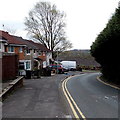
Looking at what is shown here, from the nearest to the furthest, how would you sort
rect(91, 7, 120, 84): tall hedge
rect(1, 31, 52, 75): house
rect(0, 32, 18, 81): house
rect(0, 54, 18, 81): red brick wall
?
rect(91, 7, 120, 84): tall hedge → rect(0, 32, 18, 81): house → rect(0, 54, 18, 81): red brick wall → rect(1, 31, 52, 75): house

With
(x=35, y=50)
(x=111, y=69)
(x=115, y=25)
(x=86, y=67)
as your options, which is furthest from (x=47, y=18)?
(x=115, y=25)

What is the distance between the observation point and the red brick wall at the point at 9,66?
69.9ft

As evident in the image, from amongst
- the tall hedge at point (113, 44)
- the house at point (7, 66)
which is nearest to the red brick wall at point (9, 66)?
the house at point (7, 66)

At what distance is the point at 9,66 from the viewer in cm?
2247

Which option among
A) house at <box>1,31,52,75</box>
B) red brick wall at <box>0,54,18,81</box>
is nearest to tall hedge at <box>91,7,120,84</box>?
red brick wall at <box>0,54,18,81</box>

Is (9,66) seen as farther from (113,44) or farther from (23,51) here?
(23,51)

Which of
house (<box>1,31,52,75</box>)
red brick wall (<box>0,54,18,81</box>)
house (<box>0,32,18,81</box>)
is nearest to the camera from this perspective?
house (<box>0,32,18,81</box>)

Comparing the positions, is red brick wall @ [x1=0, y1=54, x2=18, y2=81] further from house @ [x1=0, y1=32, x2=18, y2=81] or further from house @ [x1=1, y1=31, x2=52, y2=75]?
house @ [x1=1, y1=31, x2=52, y2=75]

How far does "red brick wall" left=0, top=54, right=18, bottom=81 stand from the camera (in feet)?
69.9

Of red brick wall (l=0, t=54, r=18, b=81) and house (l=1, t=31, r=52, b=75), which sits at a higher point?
house (l=1, t=31, r=52, b=75)

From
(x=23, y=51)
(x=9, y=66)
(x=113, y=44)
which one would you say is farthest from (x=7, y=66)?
(x=23, y=51)

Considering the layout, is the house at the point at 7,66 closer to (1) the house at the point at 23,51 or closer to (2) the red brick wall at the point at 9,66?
(2) the red brick wall at the point at 9,66

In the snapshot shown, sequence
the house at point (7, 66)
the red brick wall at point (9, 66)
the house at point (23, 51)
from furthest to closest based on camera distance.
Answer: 1. the house at point (23, 51)
2. the red brick wall at point (9, 66)
3. the house at point (7, 66)

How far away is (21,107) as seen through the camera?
1106 cm
